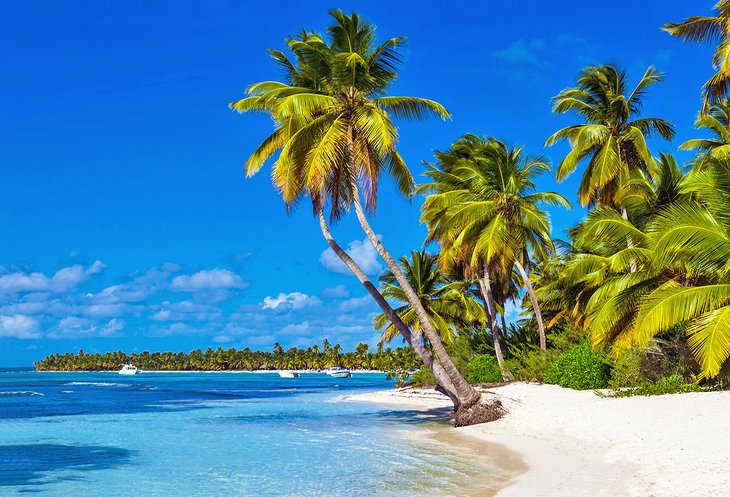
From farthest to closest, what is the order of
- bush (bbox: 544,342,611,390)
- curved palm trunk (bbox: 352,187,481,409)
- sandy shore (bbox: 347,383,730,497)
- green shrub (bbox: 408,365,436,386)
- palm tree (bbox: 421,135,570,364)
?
green shrub (bbox: 408,365,436,386)
palm tree (bbox: 421,135,570,364)
bush (bbox: 544,342,611,390)
curved palm trunk (bbox: 352,187,481,409)
sandy shore (bbox: 347,383,730,497)

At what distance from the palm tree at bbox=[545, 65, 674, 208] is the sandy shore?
1070 centimetres

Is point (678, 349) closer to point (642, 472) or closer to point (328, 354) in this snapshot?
point (642, 472)

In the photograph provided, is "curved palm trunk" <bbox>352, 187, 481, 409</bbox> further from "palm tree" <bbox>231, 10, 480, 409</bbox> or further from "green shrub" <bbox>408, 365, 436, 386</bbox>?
"green shrub" <bbox>408, 365, 436, 386</bbox>

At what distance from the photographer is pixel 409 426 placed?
2186cm

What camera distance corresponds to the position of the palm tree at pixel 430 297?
4084 cm

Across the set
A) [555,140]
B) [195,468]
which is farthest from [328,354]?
[195,468]

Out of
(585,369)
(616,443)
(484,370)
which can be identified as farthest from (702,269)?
(484,370)

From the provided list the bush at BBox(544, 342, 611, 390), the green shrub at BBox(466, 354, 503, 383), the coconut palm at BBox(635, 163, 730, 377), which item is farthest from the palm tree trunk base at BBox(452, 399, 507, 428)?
the green shrub at BBox(466, 354, 503, 383)

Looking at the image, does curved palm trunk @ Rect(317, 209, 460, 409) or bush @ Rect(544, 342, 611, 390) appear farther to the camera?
bush @ Rect(544, 342, 611, 390)

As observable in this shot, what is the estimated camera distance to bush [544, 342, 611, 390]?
22.9 m

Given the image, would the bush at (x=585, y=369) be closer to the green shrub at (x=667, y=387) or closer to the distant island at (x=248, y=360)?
the green shrub at (x=667, y=387)

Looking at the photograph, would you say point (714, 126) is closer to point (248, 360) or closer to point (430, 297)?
point (430, 297)

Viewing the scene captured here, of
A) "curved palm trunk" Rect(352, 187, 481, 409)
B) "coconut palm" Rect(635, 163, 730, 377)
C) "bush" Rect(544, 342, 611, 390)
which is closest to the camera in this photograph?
"coconut palm" Rect(635, 163, 730, 377)

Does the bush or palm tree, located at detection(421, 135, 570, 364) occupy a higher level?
palm tree, located at detection(421, 135, 570, 364)
